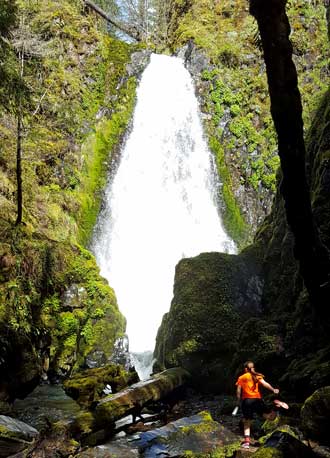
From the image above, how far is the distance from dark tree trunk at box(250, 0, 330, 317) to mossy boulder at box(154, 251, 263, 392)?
484 centimetres

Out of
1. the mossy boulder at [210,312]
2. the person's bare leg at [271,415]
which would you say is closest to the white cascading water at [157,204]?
the mossy boulder at [210,312]

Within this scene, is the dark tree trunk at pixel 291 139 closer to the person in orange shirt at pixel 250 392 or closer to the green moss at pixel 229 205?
the person in orange shirt at pixel 250 392

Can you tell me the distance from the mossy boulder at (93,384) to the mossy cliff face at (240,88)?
1675cm

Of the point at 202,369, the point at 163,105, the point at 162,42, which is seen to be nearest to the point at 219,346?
the point at 202,369

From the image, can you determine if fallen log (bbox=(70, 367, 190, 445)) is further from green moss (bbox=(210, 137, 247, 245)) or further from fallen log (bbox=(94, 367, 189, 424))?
green moss (bbox=(210, 137, 247, 245))

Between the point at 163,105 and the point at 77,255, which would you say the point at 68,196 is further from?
the point at 163,105

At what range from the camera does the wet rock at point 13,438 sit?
6.67m

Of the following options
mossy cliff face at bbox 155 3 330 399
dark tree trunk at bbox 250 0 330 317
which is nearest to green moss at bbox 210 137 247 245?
mossy cliff face at bbox 155 3 330 399

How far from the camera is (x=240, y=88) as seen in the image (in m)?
Result: 30.3

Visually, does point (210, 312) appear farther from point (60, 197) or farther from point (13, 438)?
point (60, 197)

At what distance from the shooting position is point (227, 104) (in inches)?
1167

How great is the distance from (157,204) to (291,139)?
20196 mm

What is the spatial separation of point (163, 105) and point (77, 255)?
15.3 m

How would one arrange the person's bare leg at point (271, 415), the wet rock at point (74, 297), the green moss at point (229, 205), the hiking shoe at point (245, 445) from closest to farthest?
1. the hiking shoe at point (245, 445)
2. the person's bare leg at point (271, 415)
3. the wet rock at point (74, 297)
4. the green moss at point (229, 205)
